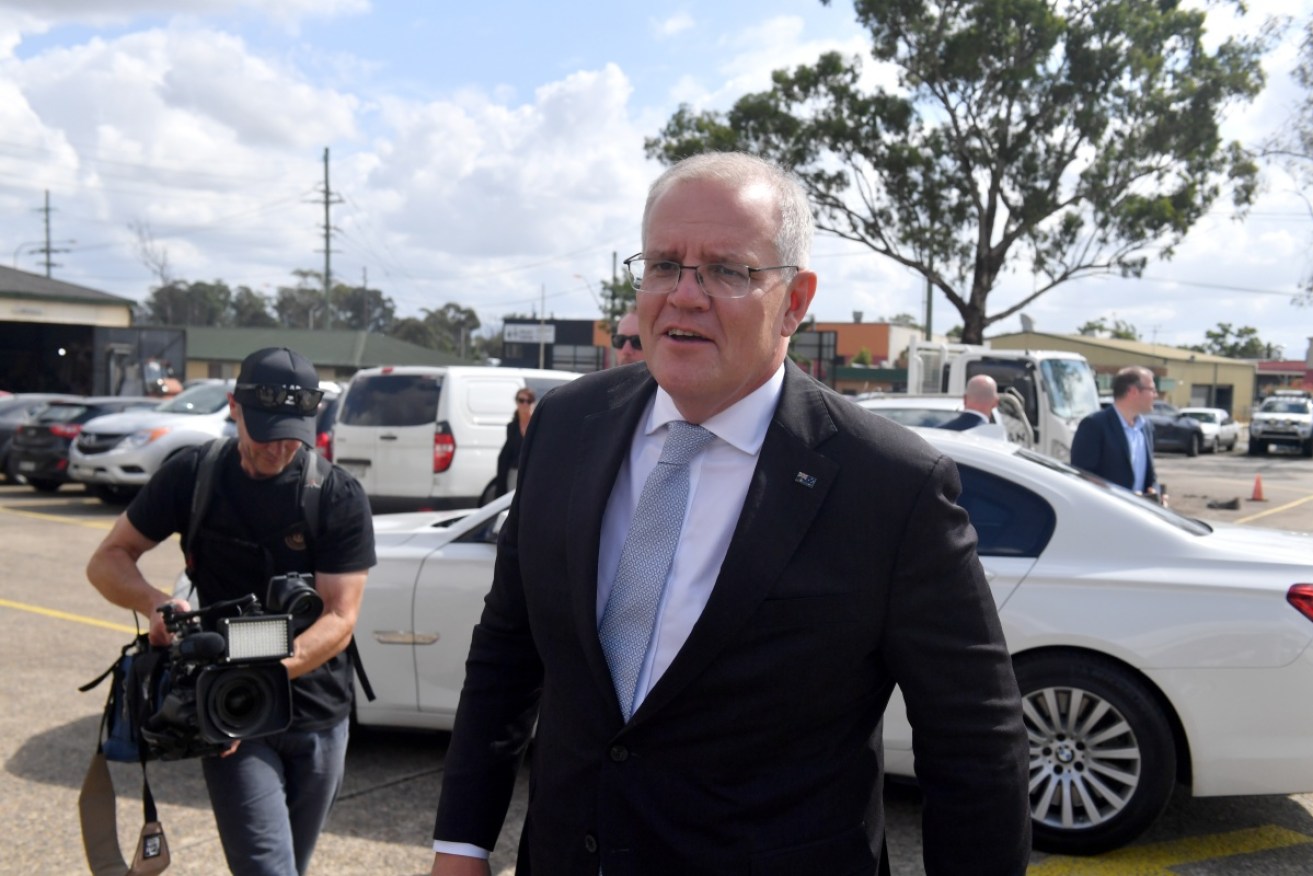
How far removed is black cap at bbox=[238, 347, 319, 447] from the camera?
2.98 m

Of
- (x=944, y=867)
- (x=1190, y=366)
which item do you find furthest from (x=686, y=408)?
(x=1190, y=366)

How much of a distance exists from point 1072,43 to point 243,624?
1084 inches

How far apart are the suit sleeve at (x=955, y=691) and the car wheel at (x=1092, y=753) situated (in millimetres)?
2987

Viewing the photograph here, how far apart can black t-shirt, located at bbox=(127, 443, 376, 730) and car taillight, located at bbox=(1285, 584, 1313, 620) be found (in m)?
3.40

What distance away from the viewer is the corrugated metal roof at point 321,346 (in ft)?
182

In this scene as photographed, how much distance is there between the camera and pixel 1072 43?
26.3m

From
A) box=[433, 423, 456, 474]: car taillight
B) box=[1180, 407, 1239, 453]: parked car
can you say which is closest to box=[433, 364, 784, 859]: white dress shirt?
box=[433, 423, 456, 474]: car taillight

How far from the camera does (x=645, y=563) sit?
71.2 inches

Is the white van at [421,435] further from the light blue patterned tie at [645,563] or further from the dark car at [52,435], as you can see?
the light blue patterned tie at [645,563]

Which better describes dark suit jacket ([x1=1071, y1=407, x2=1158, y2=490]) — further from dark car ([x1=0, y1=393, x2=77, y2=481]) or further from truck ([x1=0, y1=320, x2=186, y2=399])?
truck ([x1=0, y1=320, x2=186, y2=399])

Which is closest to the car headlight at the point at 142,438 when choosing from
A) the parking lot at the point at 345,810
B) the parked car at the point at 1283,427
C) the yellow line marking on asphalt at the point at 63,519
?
the yellow line marking on asphalt at the point at 63,519

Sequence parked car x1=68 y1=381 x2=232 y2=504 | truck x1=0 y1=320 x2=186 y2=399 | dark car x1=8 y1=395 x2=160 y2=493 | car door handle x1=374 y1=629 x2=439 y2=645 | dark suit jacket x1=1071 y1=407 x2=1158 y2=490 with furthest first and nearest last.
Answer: truck x1=0 y1=320 x2=186 y2=399 < dark car x1=8 y1=395 x2=160 y2=493 < parked car x1=68 y1=381 x2=232 y2=504 < dark suit jacket x1=1071 y1=407 x2=1158 y2=490 < car door handle x1=374 y1=629 x2=439 y2=645

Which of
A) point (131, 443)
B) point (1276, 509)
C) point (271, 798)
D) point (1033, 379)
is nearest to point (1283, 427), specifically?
point (1276, 509)

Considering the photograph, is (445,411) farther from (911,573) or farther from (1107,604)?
(911,573)
